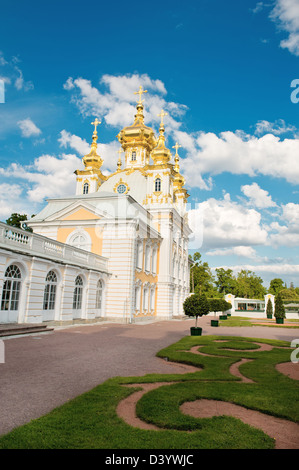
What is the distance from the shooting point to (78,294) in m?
22.7

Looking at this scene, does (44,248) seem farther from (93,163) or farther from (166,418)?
(93,163)

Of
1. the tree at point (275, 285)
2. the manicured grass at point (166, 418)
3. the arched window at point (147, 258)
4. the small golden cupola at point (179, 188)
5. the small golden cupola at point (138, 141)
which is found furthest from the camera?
the tree at point (275, 285)

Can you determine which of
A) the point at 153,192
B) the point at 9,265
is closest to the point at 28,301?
the point at 9,265

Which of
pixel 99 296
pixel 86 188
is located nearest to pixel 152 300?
pixel 99 296

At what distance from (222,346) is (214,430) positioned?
33.1 ft

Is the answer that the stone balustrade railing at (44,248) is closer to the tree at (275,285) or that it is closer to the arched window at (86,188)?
the arched window at (86,188)

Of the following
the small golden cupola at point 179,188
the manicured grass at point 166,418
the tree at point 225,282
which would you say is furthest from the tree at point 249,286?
the manicured grass at point 166,418

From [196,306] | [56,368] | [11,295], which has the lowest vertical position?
[56,368]

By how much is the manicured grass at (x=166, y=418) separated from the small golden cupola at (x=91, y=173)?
3411 centimetres

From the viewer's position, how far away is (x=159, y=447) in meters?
4.33

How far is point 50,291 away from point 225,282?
6914cm

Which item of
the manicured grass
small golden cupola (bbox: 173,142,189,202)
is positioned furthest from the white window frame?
small golden cupola (bbox: 173,142,189,202)

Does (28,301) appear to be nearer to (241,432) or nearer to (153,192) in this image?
(241,432)

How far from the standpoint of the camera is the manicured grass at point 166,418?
4.42 metres
